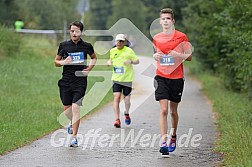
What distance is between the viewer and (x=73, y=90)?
1148cm

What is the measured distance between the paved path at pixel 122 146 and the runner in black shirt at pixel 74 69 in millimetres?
733

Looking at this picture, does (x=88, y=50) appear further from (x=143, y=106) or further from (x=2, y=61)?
(x=2, y=61)

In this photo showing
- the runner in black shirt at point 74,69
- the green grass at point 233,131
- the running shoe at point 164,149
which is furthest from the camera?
the runner in black shirt at point 74,69

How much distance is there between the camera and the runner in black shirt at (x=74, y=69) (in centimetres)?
1141

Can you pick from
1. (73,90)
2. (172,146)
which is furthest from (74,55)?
(172,146)

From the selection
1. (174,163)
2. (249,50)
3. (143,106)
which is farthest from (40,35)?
(174,163)

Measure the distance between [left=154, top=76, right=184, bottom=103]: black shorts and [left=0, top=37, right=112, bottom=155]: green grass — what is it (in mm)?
2530

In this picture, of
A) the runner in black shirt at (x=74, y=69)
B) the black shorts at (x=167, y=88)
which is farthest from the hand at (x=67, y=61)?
the black shorts at (x=167, y=88)

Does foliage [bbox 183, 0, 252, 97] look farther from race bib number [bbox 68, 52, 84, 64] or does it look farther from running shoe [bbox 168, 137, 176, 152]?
race bib number [bbox 68, 52, 84, 64]

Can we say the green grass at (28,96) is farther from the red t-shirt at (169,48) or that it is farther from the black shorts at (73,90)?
the red t-shirt at (169,48)

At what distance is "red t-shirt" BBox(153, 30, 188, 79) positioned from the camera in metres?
10.5

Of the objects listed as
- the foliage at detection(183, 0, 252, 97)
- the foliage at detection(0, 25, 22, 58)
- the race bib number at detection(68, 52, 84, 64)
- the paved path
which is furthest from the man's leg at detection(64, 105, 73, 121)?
the foliage at detection(0, 25, 22, 58)

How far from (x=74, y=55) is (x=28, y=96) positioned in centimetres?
814

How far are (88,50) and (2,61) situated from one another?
51.9 ft
